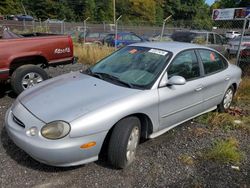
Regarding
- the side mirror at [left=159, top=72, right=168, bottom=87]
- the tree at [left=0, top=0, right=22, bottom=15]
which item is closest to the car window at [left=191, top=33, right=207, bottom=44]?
the side mirror at [left=159, top=72, right=168, bottom=87]

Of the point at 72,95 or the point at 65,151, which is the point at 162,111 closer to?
the point at 72,95

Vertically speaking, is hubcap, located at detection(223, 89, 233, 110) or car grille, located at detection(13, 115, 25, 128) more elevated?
car grille, located at detection(13, 115, 25, 128)

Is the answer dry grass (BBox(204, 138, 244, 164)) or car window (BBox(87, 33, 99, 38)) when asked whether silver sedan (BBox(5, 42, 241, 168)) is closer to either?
dry grass (BBox(204, 138, 244, 164))

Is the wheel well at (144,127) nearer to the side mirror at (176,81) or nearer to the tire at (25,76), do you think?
the side mirror at (176,81)

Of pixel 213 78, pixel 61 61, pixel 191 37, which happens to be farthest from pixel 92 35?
pixel 213 78

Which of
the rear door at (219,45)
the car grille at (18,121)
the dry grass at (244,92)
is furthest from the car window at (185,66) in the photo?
the rear door at (219,45)

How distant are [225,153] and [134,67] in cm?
179

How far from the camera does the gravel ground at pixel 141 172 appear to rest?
3.03 m

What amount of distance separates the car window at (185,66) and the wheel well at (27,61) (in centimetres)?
322

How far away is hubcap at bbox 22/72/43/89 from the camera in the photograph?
5520 mm

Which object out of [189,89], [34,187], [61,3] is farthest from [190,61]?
[61,3]

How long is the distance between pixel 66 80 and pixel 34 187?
5.31 feet

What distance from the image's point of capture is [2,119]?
4.61 meters

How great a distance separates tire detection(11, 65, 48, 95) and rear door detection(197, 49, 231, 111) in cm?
334
